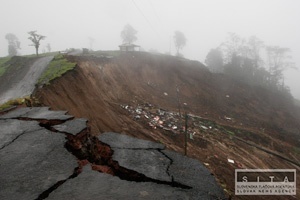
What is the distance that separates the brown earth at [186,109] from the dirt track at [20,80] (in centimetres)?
148

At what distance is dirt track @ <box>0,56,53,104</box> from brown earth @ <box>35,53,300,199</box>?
148 centimetres

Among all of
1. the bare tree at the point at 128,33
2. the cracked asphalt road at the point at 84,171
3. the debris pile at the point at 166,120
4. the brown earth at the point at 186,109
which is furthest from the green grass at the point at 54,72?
the bare tree at the point at 128,33

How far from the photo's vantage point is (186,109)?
17094mm

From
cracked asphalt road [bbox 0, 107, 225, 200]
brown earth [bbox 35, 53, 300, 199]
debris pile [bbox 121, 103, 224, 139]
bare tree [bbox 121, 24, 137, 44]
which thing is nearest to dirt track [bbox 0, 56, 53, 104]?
brown earth [bbox 35, 53, 300, 199]

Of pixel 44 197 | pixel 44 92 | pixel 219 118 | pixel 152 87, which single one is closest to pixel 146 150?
pixel 44 197

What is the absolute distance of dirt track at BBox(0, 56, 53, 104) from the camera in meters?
9.83

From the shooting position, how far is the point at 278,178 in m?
9.84

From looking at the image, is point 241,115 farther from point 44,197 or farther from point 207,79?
point 44,197

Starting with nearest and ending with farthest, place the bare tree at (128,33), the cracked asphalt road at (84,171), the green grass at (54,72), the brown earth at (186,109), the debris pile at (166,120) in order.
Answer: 1. the cracked asphalt road at (84,171)
2. the brown earth at (186,109)
3. the green grass at (54,72)
4. the debris pile at (166,120)
5. the bare tree at (128,33)

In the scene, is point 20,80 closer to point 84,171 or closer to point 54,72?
point 54,72

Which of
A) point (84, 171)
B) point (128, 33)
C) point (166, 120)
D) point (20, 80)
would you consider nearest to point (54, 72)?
point (20, 80)

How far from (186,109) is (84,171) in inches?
572

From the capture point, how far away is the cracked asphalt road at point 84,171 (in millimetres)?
2615

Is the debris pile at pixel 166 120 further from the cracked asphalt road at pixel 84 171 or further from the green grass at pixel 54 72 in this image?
the cracked asphalt road at pixel 84 171
